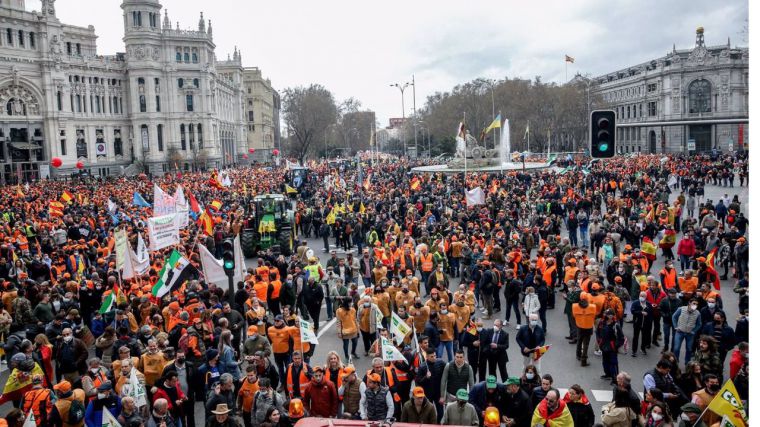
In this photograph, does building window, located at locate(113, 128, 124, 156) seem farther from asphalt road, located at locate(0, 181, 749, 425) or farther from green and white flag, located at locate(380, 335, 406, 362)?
green and white flag, located at locate(380, 335, 406, 362)

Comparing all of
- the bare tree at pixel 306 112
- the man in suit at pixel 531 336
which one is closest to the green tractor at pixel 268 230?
the man in suit at pixel 531 336

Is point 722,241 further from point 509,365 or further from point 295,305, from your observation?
point 295,305

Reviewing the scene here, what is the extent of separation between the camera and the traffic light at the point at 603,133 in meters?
8.31

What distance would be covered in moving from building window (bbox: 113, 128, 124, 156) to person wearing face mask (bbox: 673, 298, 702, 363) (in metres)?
76.5

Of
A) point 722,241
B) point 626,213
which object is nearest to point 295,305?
point 722,241

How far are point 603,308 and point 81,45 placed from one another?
284 feet

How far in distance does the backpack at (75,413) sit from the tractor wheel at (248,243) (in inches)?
588

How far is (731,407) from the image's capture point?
6387mm

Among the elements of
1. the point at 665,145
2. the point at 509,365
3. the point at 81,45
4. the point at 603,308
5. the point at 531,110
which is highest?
the point at 81,45

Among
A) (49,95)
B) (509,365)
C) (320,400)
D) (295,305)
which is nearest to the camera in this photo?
(320,400)

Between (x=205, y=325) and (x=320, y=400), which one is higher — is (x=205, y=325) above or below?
above

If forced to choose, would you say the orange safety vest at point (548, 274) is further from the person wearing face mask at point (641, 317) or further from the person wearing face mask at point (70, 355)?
the person wearing face mask at point (70, 355)

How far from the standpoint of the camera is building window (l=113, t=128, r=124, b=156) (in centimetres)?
7650

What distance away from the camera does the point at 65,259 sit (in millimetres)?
17312
